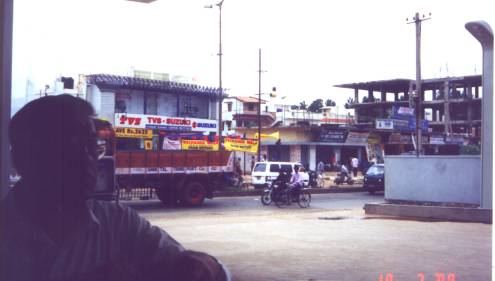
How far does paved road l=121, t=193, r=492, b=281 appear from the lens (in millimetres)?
5215

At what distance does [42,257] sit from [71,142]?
0.28 metres

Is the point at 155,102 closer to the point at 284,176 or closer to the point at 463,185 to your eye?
the point at 463,185

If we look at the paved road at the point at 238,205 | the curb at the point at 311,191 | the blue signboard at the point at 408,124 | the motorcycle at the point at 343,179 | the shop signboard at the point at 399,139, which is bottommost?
the paved road at the point at 238,205

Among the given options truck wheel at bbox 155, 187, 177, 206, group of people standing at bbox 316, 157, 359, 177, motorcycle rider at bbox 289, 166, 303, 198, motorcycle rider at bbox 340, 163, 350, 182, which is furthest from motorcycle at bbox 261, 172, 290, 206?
A: motorcycle rider at bbox 340, 163, 350, 182

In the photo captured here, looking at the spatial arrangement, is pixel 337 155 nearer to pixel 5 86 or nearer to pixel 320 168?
pixel 320 168

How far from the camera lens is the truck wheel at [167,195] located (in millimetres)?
13474

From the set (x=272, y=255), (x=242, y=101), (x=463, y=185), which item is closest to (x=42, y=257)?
(x=272, y=255)

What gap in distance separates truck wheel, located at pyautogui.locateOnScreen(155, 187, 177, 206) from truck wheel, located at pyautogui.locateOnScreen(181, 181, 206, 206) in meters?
0.23

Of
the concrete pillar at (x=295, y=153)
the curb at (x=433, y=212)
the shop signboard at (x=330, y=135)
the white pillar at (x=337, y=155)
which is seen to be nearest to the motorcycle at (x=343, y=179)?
the white pillar at (x=337, y=155)

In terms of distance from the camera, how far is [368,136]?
17078 mm

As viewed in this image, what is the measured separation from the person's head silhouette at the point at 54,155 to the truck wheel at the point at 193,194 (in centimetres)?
1230

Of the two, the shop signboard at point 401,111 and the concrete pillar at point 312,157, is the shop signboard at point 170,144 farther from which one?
the concrete pillar at point 312,157

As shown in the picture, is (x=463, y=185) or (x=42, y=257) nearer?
(x=42, y=257)

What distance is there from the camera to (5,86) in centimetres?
196
